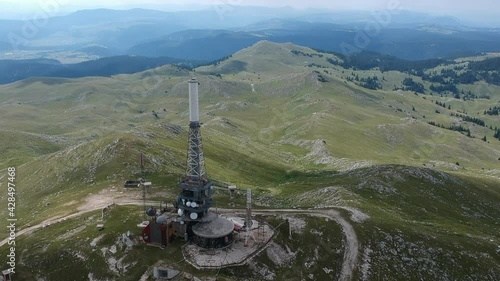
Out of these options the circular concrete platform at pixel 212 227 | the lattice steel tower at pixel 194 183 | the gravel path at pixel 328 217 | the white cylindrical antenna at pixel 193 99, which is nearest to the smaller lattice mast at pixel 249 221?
the circular concrete platform at pixel 212 227

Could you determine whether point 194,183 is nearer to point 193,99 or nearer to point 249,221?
point 249,221

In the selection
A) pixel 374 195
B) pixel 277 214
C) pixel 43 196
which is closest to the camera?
pixel 277 214

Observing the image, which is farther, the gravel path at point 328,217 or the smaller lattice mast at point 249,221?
the smaller lattice mast at point 249,221

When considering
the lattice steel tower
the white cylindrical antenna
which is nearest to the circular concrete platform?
the lattice steel tower

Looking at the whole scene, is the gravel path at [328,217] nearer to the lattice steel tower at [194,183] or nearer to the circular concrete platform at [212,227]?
the circular concrete platform at [212,227]

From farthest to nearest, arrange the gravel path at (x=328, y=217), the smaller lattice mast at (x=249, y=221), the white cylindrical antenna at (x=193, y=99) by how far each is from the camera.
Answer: the smaller lattice mast at (x=249, y=221) < the white cylindrical antenna at (x=193, y=99) < the gravel path at (x=328, y=217)

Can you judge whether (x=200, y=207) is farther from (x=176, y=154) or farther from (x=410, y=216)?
(x=176, y=154)

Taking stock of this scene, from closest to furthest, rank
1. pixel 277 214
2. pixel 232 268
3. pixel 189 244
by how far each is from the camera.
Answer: pixel 232 268 < pixel 189 244 < pixel 277 214

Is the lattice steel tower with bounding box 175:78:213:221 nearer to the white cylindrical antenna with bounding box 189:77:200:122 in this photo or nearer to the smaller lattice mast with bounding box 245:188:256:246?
the white cylindrical antenna with bounding box 189:77:200:122

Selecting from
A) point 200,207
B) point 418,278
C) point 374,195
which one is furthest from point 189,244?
point 374,195
